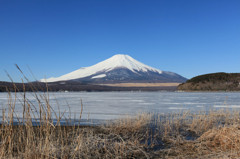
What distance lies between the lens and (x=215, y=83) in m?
72.9

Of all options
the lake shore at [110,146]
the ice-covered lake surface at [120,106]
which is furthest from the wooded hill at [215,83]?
the lake shore at [110,146]

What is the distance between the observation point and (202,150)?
450 centimetres

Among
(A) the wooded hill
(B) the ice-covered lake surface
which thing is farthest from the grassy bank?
(A) the wooded hill

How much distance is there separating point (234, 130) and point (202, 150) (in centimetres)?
106

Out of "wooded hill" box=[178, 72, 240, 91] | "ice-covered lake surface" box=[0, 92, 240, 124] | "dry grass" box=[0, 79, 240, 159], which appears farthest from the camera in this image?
"wooded hill" box=[178, 72, 240, 91]

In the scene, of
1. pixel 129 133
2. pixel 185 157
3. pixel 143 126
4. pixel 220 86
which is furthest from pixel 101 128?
pixel 220 86

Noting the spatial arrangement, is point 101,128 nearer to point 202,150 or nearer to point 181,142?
point 181,142

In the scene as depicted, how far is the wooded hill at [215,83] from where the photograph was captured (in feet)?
228

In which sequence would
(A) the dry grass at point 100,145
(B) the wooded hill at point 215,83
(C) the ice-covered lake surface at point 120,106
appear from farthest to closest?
1. (B) the wooded hill at point 215,83
2. (C) the ice-covered lake surface at point 120,106
3. (A) the dry grass at point 100,145

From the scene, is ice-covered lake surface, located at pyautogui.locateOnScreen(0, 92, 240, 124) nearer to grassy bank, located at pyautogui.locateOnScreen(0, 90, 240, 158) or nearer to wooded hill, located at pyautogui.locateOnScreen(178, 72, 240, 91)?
grassy bank, located at pyautogui.locateOnScreen(0, 90, 240, 158)

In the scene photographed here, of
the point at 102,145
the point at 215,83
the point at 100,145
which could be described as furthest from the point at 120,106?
the point at 215,83

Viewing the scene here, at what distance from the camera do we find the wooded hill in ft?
228

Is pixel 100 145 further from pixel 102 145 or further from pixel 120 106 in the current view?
pixel 120 106

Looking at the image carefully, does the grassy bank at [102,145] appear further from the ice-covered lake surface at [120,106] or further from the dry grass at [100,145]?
the ice-covered lake surface at [120,106]
